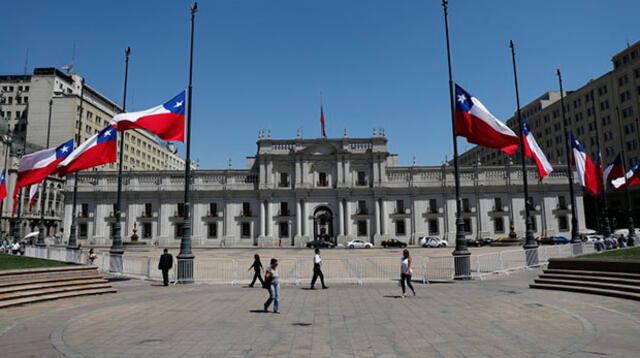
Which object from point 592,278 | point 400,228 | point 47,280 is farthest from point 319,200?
point 47,280

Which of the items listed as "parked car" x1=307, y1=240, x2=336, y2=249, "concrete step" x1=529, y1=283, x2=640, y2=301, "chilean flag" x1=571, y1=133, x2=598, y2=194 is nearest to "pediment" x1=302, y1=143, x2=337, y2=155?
"parked car" x1=307, y1=240, x2=336, y2=249

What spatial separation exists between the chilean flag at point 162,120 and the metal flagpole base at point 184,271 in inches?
205

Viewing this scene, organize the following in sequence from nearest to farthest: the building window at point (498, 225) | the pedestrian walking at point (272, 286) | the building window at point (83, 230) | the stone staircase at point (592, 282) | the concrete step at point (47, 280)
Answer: the pedestrian walking at point (272, 286), the concrete step at point (47, 280), the stone staircase at point (592, 282), the building window at point (498, 225), the building window at point (83, 230)

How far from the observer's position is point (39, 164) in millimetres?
20547

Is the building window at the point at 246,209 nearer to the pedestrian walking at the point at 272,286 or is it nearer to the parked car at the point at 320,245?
the parked car at the point at 320,245

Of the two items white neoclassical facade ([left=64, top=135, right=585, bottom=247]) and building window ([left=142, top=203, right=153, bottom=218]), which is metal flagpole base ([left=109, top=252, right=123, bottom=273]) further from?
building window ([left=142, top=203, right=153, bottom=218])

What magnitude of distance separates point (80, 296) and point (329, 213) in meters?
43.5

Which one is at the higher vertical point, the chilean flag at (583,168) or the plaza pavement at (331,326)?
the chilean flag at (583,168)

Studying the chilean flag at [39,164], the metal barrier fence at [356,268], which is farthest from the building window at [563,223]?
the chilean flag at [39,164]

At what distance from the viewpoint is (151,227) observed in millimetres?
55469

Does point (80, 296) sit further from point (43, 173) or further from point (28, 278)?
point (43, 173)

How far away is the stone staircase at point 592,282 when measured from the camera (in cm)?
1229

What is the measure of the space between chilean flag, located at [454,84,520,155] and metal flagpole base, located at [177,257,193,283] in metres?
13.0

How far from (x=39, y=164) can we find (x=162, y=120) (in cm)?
868
